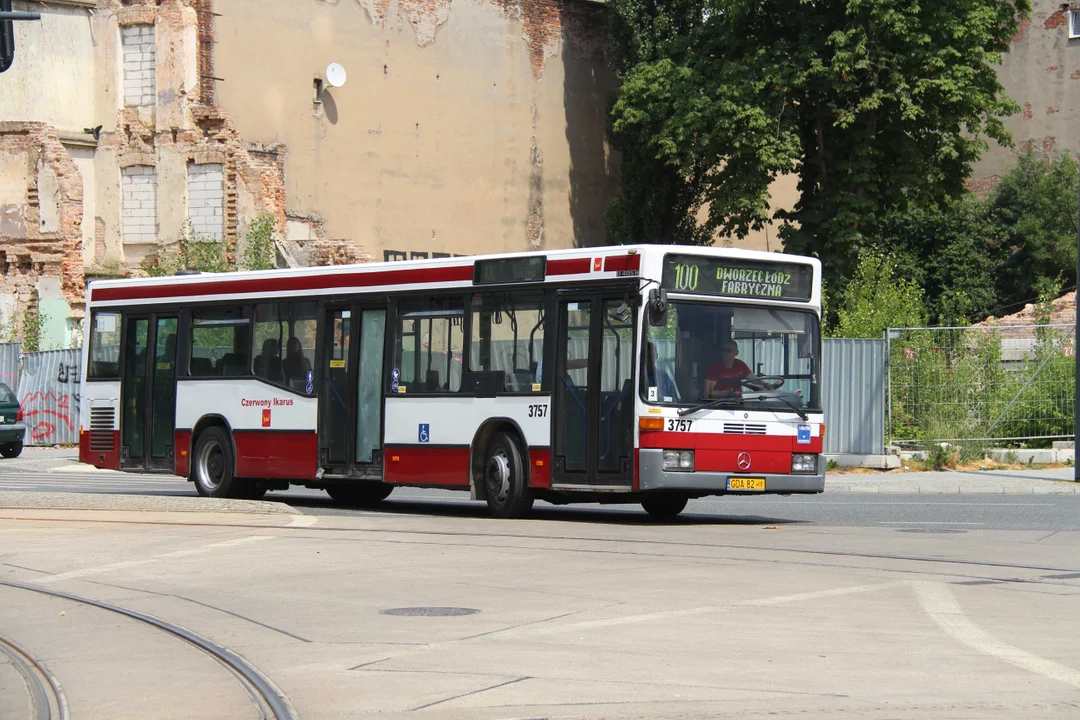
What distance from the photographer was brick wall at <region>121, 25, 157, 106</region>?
1775 inches

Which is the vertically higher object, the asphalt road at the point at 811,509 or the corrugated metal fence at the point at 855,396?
the corrugated metal fence at the point at 855,396

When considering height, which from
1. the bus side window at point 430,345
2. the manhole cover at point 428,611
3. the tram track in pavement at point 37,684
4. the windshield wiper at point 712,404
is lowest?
the tram track in pavement at point 37,684

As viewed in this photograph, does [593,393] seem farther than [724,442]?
Yes

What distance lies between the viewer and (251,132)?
45625 millimetres

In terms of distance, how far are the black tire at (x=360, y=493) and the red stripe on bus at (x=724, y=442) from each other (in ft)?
19.0

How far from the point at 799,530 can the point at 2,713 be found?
391 inches

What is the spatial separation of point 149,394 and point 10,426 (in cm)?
1509

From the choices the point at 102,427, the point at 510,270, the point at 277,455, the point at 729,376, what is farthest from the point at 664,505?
the point at 102,427

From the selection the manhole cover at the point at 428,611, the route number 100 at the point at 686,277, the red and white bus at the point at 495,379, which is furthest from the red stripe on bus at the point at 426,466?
the manhole cover at the point at 428,611

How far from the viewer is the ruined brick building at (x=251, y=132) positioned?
44906 mm

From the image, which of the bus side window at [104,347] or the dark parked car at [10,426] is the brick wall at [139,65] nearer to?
the dark parked car at [10,426]

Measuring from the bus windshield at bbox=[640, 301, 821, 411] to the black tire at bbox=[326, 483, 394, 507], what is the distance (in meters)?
5.84

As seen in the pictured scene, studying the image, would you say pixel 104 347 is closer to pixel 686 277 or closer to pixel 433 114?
pixel 686 277

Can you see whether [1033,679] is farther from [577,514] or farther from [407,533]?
[577,514]
